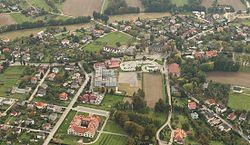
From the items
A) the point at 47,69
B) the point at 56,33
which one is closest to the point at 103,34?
the point at 56,33

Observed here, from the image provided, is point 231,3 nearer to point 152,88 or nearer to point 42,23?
point 42,23

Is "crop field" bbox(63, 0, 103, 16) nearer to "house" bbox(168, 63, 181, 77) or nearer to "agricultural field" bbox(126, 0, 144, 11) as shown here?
"agricultural field" bbox(126, 0, 144, 11)

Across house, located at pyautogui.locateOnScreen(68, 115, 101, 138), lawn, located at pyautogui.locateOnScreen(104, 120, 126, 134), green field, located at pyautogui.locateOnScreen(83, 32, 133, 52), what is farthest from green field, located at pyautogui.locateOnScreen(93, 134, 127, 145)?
green field, located at pyautogui.locateOnScreen(83, 32, 133, 52)

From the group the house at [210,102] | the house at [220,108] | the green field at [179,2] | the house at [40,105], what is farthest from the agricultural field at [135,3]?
the house at [40,105]

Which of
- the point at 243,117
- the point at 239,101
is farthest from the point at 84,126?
the point at 239,101

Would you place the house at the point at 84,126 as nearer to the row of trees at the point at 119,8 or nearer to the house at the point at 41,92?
the house at the point at 41,92

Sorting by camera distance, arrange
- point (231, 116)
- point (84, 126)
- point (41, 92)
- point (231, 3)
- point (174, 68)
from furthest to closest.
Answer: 1. point (231, 3)
2. point (174, 68)
3. point (41, 92)
4. point (231, 116)
5. point (84, 126)

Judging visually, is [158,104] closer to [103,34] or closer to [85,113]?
[85,113]
